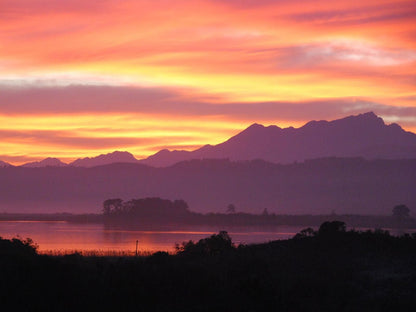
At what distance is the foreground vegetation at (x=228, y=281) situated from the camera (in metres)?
34.8

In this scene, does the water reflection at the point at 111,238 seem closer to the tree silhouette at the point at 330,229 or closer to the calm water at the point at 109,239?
the calm water at the point at 109,239

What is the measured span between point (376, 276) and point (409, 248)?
6984 millimetres

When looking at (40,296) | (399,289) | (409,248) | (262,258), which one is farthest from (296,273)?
(40,296)

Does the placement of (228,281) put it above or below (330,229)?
below

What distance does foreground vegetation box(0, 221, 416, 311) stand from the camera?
114ft

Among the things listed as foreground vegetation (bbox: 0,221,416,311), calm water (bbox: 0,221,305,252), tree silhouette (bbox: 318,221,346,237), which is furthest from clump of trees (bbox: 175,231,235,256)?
calm water (bbox: 0,221,305,252)

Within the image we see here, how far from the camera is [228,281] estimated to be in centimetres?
3972

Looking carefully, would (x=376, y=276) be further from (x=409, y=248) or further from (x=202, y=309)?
(x=202, y=309)

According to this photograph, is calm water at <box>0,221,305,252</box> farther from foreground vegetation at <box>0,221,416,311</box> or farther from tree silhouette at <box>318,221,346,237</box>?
foreground vegetation at <box>0,221,416,311</box>

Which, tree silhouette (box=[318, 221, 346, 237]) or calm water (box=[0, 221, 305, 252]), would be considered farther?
calm water (box=[0, 221, 305, 252])

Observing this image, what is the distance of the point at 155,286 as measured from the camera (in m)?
37.3

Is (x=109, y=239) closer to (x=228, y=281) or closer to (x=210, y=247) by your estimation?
(x=210, y=247)

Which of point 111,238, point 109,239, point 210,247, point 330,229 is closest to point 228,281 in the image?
point 210,247

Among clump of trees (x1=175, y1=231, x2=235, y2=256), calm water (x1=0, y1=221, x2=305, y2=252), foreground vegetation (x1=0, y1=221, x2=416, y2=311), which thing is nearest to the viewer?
foreground vegetation (x1=0, y1=221, x2=416, y2=311)
